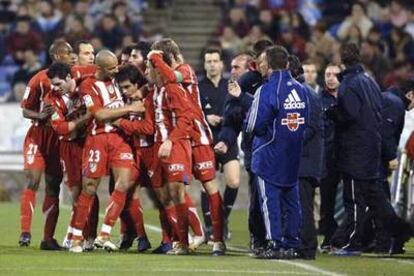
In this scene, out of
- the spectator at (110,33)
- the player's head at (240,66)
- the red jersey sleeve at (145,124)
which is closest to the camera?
the red jersey sleeve at (145,124)

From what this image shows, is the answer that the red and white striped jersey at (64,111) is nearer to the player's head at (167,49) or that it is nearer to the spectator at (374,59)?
the player's head at (167,49)

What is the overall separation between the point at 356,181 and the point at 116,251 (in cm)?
255

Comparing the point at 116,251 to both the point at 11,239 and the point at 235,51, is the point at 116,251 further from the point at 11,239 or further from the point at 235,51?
the point at 235,51

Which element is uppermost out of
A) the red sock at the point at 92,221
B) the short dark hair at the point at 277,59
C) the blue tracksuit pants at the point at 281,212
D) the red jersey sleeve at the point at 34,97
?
the short dark hair at the point at 277,59

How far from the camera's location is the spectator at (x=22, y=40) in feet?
105

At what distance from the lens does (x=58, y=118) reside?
17547 millimetres

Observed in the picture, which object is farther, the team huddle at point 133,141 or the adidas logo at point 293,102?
the team huddle at point 133,141

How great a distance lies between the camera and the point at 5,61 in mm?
32500

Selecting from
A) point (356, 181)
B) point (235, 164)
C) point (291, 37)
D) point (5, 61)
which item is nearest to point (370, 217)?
point (356, 181)

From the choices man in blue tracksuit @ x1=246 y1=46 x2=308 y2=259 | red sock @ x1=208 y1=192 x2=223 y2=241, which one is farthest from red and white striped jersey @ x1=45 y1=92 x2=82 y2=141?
man in blue tracksuit @ x1=246 y1=46 x2=308 y2=259

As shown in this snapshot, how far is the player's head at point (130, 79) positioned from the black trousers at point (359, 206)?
2.40 meters

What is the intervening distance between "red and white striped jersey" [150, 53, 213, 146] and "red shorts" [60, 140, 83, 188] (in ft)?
4.11

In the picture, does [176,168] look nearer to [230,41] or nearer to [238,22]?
[230,41]

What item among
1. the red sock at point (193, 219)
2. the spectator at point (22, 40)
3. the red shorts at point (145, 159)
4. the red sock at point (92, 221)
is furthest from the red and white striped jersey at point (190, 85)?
the spectator at point (22, 40)
